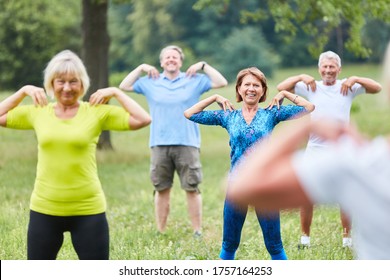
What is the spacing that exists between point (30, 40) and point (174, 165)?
35297mm

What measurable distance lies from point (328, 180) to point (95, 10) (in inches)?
551

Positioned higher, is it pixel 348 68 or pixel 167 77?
pixel 348 68

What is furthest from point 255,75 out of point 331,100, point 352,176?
point 352,176

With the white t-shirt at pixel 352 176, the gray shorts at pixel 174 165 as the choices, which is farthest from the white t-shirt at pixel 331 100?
the white t-shirt at pixel 352 176

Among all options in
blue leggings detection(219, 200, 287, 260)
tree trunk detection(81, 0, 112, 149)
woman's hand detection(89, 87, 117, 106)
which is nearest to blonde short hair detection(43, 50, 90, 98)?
woman's hand detection(89, 87, 117, 106)

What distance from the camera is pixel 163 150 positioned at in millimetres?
7902

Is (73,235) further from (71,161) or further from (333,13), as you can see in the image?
(333,13)

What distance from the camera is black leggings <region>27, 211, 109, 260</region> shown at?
448cm

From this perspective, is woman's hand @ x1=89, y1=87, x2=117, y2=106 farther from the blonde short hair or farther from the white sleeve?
the white sleeve

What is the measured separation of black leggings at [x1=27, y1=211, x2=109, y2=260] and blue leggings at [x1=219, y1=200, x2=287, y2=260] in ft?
4.92

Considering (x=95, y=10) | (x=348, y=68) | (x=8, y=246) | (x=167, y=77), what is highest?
(x=348, y=68)

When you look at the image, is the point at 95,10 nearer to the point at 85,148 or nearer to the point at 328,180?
the point at 85,148

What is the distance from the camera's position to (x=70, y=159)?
4.48 meters
